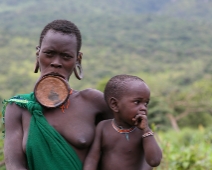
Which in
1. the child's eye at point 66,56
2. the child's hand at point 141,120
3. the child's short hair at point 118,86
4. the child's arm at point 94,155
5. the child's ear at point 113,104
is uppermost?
the child's eye at point 66,56

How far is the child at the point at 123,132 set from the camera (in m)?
1.98

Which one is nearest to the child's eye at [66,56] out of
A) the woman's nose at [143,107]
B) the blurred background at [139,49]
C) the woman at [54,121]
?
the woman at [54,121]

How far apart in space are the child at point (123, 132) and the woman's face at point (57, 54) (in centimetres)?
26

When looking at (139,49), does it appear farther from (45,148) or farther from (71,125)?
(45,148)

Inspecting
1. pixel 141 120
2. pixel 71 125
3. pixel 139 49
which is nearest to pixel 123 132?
pixel 141 120

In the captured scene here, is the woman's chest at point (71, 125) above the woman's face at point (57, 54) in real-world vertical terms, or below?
below

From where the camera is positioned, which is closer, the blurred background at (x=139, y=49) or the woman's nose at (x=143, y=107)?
the woman's nose at (x=143, y=107)

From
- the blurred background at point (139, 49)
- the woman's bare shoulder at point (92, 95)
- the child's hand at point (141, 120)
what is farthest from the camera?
the blurred background at point (139, 49)

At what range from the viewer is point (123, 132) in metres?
2.04

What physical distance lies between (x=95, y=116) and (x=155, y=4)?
121 m

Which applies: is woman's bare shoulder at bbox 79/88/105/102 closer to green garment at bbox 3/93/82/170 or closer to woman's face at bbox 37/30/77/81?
woman's face at bbox 37/30/77/81

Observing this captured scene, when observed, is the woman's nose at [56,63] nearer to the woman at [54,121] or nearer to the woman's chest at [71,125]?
the woman at [54,121]

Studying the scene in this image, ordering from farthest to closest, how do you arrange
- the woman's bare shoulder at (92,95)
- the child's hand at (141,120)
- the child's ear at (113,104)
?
1. the woman's bare shoulder at (92,95)
2. the child's ear at (113,104)
3. the child's hand at (141,120)

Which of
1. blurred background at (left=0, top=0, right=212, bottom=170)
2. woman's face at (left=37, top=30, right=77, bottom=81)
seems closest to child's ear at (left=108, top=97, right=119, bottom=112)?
woman's face at (left=37, top=30, right=77, bottom=81)
